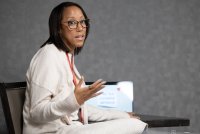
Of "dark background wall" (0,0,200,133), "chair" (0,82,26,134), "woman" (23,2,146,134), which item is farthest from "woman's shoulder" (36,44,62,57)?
"dark background wall" (0,0,200,133)

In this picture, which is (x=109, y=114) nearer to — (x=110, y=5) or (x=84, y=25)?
(x=84, y=25)

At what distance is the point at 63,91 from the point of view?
5.62ft

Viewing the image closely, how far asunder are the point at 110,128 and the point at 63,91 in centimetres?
27

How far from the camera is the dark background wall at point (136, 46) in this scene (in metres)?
2.62

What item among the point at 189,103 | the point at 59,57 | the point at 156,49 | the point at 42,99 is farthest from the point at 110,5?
the point at 42,99

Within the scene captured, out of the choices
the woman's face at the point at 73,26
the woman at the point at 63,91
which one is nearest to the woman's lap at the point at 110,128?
the woman at the point at 63,91

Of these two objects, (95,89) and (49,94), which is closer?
(95,89)

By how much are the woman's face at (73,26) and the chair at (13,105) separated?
31 cm

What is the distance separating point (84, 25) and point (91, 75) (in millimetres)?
1067

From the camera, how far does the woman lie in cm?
155

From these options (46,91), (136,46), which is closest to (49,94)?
(46,91)

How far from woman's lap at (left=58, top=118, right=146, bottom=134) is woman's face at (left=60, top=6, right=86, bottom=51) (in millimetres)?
416

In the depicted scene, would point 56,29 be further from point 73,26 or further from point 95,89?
point 95,89

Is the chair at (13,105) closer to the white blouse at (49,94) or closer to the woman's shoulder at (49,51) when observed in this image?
the white blouse at (49,94)
